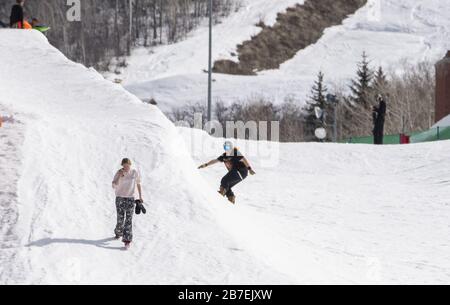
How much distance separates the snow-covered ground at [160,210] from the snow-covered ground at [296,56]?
3647cm

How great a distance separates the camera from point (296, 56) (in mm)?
74562

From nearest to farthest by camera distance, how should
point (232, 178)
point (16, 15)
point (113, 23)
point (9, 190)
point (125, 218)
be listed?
point (125, 218) < point (9, 190) < point (232, 178) < point (16, 15) < point (113, 23)

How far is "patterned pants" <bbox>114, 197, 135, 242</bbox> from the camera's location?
37.3ft

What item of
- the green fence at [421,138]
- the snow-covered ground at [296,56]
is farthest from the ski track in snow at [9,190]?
the snow-covered ground at [296,56]

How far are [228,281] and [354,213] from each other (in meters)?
8.50

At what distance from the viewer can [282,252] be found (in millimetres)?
12953

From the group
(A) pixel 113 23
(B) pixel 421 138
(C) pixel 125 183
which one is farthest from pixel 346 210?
(A) pixel 113 23

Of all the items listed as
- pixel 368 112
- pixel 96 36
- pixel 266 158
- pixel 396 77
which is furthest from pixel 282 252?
pixel 96 36

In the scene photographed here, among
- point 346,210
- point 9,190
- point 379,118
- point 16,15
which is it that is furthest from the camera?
point 379,118

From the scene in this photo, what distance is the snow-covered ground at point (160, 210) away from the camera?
431 inches

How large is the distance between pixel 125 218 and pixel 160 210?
1495 millimetres

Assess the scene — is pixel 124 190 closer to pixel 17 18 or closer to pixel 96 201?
pixel 96 201

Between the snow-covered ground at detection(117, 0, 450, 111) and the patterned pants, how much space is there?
150 ft

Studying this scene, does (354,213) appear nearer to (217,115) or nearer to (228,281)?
(228,281)
